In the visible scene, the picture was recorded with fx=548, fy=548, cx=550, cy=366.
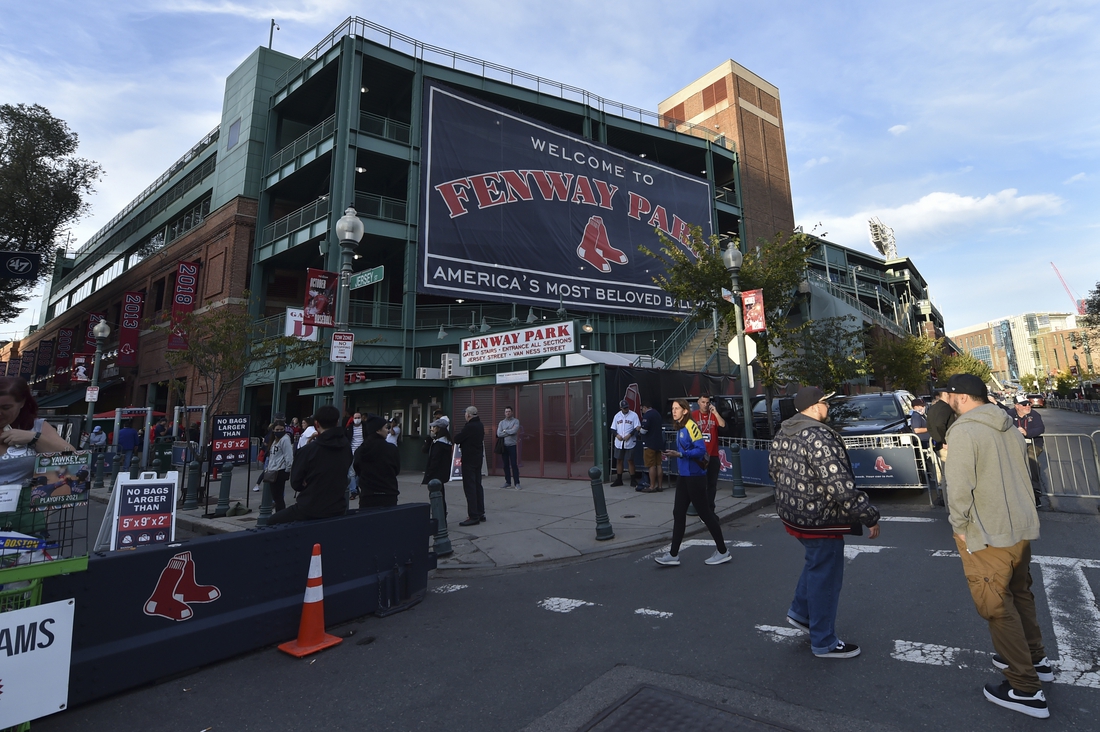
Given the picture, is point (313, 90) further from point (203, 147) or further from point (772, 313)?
point (772, 313)

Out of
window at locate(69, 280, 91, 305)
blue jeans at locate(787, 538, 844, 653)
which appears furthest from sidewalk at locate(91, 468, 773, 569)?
window at locate(69, 280, 91, 305)

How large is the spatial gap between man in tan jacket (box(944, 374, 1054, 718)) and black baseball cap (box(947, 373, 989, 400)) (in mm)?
15

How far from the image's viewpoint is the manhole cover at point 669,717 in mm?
2900

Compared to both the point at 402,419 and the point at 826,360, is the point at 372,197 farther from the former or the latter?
the point at 826,360

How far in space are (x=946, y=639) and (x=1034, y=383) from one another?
15787cm

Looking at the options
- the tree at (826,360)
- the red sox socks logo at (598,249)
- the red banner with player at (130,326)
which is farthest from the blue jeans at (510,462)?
the red banner with player at (130,326)

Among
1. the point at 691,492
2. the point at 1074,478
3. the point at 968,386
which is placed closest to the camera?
the point at 968,386

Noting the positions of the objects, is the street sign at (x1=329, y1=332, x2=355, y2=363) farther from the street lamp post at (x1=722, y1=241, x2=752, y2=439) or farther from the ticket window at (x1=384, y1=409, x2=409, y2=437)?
the ticket window at (x1=384, y1=409, x2=409, y2=437)

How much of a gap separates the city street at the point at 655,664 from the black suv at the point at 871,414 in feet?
18.1

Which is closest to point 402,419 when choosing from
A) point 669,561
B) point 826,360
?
point 669,561

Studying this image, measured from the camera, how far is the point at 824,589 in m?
3.65

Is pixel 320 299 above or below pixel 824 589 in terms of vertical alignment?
above

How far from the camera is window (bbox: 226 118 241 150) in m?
28.4

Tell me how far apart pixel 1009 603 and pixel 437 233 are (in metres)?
19.8
